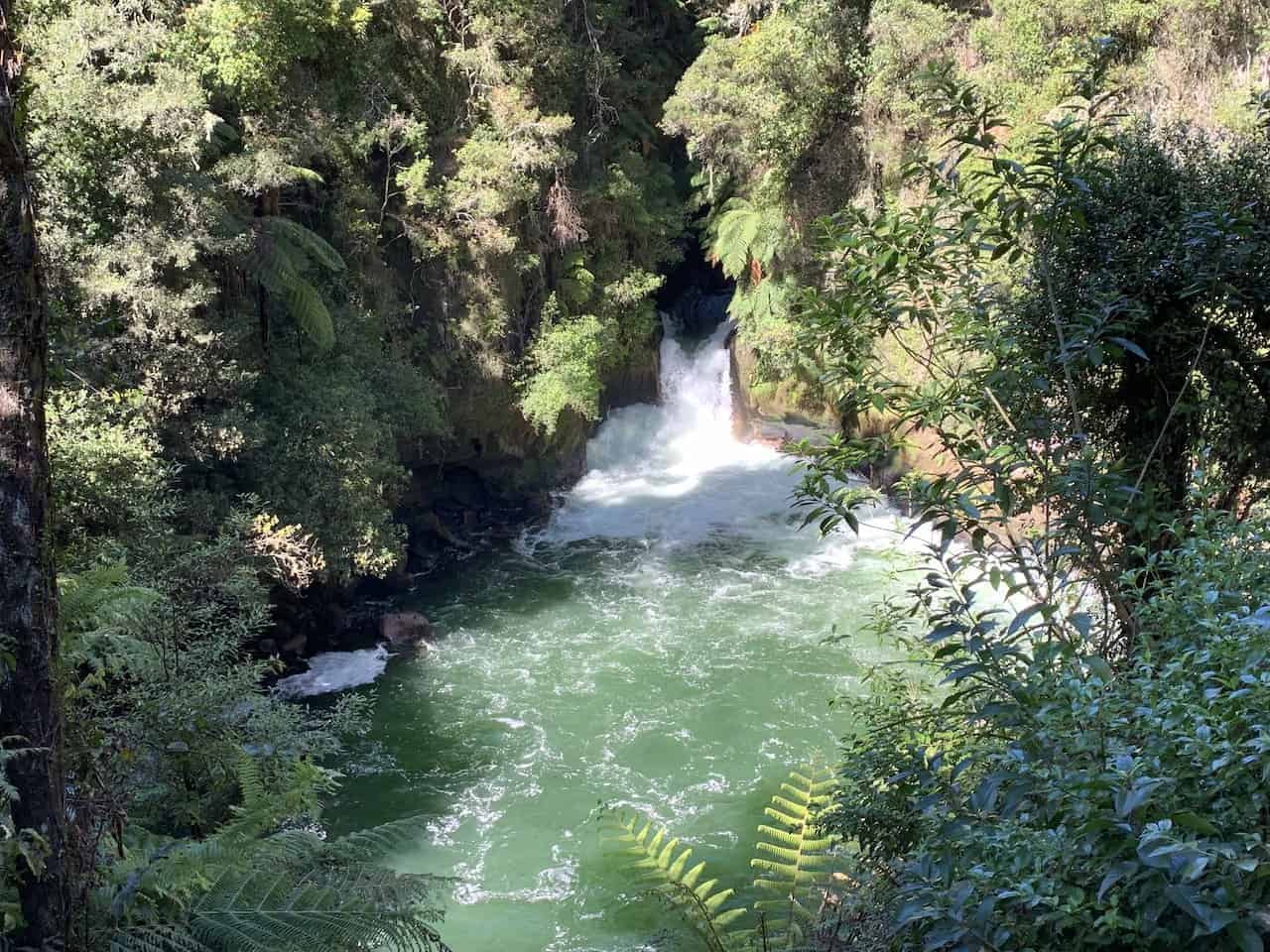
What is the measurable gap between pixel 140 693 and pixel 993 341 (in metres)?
5.67

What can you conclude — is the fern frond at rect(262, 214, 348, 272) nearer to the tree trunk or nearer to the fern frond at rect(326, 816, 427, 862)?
the fern frond at rect(326, 816, 427, 862)

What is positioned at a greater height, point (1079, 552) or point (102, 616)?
point (1079, 552)

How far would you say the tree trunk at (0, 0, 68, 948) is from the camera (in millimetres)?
2912

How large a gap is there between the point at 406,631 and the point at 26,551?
32.9ft

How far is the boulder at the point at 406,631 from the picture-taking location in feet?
41.7

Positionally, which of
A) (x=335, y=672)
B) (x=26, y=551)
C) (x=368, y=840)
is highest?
(x=26, y=551)

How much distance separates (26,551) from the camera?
3023mm

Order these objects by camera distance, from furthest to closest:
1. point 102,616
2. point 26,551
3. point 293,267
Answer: point 293,267 < point 102,616 < point 26,551

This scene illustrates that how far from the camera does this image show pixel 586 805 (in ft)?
30.1

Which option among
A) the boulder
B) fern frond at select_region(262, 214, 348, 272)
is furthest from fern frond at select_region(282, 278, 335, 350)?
the boulder

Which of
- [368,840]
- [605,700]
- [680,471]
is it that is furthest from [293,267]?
[680,471]

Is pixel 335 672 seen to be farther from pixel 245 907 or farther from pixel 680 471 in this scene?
pixel 680 471

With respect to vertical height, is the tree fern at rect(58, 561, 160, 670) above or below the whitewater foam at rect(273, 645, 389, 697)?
above

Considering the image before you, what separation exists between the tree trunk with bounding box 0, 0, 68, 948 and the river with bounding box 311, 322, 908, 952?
348cm
